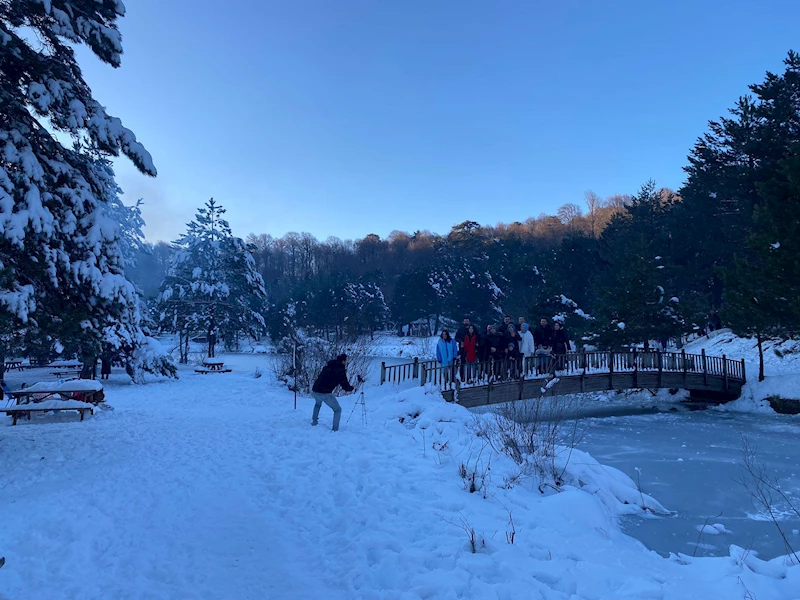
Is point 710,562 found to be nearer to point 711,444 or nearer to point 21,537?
point 21,537

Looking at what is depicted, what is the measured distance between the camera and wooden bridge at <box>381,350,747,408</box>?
14656mm

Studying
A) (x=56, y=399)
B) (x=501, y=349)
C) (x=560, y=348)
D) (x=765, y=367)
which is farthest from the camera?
(x=765, y=367)

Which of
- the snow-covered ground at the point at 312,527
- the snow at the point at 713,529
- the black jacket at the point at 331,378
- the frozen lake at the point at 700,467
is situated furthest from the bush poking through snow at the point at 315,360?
the snow at the point at 713,529

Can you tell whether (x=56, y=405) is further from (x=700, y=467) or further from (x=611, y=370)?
(x=611, y=370)

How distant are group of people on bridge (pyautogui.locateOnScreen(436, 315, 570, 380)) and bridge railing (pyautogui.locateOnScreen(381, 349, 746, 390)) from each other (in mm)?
33

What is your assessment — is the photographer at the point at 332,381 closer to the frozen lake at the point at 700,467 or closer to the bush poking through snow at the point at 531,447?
the bush poking through snow at the point at 531,447

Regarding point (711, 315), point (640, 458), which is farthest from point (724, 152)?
point (640, 458)

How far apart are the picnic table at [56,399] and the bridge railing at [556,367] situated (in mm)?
8044

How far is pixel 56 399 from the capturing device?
11.7 meters

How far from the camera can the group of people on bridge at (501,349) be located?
47.8 ft

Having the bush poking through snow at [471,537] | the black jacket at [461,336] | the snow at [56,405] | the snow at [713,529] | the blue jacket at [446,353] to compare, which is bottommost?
the snow at [713,529]

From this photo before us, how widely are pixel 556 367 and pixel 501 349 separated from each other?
282cm

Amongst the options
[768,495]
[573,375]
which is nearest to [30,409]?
[768,495]

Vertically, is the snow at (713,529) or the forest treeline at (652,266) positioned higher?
the forest treeline at (652,266)
